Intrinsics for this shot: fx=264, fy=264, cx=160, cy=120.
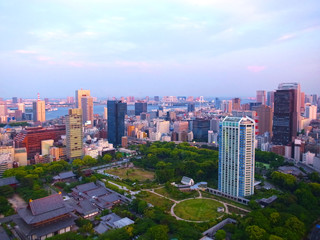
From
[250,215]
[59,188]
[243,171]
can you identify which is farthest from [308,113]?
[59,188]

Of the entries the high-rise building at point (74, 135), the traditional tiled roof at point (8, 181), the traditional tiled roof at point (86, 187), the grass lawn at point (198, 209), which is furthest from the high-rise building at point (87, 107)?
the grass lawn at point (198, 209)

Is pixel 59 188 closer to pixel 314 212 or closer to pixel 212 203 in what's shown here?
pixel 212 203

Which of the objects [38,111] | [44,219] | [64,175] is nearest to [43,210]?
[44,219]

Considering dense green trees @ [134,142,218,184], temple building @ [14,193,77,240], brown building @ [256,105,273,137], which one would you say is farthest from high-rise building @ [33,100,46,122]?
temple building @ [14,193,77,240]

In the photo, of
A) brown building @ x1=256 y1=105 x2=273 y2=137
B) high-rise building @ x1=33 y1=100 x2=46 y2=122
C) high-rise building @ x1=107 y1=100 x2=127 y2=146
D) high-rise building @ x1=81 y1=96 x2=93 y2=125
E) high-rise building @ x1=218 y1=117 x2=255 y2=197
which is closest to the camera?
high-rise building @ x1=218 y1=117 x2=255 y2=197

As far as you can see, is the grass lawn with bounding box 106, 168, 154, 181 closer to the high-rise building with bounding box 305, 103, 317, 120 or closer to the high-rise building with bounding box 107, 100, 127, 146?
the high-rise building with bounding box 107, 100, 127, 146

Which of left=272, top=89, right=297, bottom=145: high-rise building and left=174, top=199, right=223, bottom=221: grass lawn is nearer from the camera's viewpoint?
left=174, top=199, right=223, bottom=221: grass lawn

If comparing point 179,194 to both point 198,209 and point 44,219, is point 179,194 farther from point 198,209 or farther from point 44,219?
point 44,219
